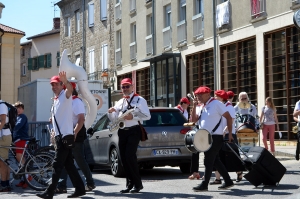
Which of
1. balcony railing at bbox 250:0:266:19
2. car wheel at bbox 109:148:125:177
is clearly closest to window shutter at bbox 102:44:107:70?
balcony railing at bbox 250:0:266:19

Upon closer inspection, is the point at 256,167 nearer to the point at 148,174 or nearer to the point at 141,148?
the point at 141,148

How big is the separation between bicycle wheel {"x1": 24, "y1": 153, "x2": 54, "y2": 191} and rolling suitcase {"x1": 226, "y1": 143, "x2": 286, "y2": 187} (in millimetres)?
3428

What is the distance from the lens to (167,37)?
116 ft

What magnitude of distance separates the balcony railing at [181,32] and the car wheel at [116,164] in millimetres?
18238

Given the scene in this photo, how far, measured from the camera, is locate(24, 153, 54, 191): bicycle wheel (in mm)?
12922

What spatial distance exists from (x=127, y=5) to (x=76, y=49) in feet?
30.9

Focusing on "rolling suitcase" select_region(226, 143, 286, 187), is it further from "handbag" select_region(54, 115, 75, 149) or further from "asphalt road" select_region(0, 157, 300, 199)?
"handbag" select_region(54, 115, 75, 149)

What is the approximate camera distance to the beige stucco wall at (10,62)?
4919 cm

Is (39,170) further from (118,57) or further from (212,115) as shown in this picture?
(118,57)

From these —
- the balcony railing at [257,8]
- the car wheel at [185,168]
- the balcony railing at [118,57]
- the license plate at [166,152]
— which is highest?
the balcony railing at [257,8]

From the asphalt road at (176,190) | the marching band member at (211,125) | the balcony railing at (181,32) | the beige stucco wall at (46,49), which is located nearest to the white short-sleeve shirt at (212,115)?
the marching band member at (211,125)

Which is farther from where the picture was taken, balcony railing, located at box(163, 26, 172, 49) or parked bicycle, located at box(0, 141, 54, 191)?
balcony railing, located at box(163, 26, 172, 49)

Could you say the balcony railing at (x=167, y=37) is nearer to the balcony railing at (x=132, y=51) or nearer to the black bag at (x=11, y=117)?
the balcony railing at (x=132, y=51)

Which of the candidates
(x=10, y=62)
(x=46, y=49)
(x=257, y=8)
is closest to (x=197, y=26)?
(x=257, y=8)
